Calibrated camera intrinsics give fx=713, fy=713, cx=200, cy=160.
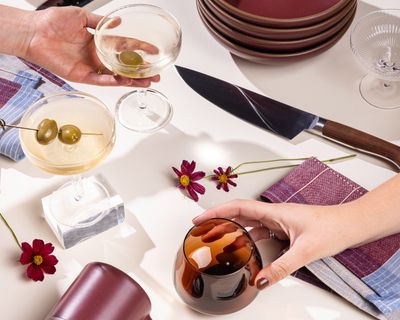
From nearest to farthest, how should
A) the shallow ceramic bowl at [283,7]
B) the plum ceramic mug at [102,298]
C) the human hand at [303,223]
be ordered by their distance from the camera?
the plum ceramic mug at [102,298]
the human hand at [303,223]
the shallow ceramic bowl at [283,7]

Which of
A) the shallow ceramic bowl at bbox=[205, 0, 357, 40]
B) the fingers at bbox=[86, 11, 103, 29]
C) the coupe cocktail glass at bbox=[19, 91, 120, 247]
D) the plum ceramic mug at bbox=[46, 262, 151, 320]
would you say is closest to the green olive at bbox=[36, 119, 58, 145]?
the coupe cocktail glass at bbox=[19, 91, 120, 247]

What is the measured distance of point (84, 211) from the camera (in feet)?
4.16

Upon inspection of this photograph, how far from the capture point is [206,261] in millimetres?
1126

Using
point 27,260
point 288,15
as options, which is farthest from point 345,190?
point 27,260

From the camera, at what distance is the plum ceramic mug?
1060mm

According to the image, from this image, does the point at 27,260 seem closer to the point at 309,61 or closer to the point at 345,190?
the point at 345,190

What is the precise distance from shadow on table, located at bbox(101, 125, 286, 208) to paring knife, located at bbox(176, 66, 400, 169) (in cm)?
6

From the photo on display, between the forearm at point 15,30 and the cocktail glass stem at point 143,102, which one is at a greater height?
the forearm at point 15,30

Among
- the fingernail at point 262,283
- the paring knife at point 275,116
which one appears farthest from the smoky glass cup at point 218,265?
the paring knife at point 275,116

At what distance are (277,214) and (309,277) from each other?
130mm

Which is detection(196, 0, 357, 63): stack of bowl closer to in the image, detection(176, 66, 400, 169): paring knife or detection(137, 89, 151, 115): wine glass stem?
detection(176, 66, 400, 169): paring knife

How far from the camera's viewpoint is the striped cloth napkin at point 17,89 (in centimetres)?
135

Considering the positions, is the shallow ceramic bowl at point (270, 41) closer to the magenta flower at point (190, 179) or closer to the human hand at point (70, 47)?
the human hand at point (70, 47)

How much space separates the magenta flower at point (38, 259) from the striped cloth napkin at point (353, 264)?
0.41 m
